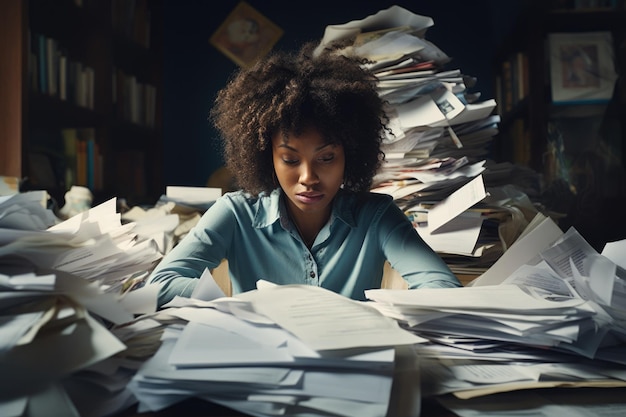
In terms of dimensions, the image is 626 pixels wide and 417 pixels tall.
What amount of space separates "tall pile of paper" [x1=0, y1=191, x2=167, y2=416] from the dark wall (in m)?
2.19

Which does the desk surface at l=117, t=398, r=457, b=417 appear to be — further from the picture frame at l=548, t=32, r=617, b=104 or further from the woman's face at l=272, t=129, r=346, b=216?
the picture frame at l=548, t=32, r=617, b=104

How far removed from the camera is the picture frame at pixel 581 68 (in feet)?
7.32

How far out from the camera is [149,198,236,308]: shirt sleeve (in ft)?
2.91

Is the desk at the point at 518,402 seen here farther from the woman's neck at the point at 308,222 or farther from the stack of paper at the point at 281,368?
the woman's neck at the point at 308,222

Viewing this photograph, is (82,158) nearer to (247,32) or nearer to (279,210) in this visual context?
(247,32)

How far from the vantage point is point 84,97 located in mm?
2359

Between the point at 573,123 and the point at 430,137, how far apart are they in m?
1.08

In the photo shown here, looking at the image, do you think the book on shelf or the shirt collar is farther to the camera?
the book on shelf

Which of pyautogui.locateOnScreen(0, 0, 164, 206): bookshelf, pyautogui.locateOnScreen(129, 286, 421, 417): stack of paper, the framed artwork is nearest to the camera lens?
pyautogui.locateOnScreen(129, 286, 421, 417): stack of paper

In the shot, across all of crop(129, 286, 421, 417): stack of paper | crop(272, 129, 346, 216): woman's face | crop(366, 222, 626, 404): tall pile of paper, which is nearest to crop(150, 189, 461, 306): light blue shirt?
crop(272, 129, 346, 216): woman's face

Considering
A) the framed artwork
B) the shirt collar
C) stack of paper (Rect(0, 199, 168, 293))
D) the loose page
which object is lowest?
the loose page

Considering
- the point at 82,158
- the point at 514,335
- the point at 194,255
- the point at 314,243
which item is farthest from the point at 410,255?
the point at 82,158

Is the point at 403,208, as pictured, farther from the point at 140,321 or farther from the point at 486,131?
the point at 140,321

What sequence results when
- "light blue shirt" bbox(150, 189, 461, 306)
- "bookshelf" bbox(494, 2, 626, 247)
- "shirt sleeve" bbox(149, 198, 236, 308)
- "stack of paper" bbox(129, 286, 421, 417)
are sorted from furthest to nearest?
"bookshelf" bbox(494, 2, 626, 247) < "light blue shirt" bbox(150, 189, 461, 306) < "shirt sleeve" bbox(149, 198, 236, 308) < "stack of paper" bbox(129, 286, 421, 417)
